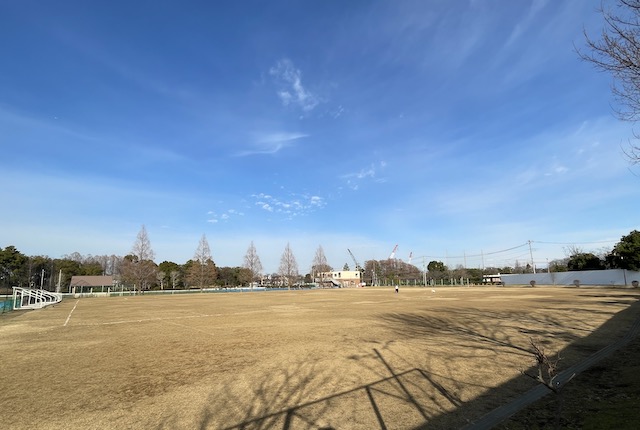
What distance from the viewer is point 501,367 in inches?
319

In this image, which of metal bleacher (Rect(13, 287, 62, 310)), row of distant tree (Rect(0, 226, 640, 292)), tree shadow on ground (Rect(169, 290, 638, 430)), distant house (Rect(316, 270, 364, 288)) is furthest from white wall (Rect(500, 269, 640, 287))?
metal bleacher (Rect(13, 287, 62, 310))

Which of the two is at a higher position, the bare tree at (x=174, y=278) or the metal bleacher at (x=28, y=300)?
the bare tree at (x=174, y=278)

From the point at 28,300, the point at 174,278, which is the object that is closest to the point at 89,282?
the point at 174,278

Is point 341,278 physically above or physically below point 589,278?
above

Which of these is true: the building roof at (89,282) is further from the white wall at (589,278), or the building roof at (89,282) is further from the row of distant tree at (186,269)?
the white wall at (589,278)

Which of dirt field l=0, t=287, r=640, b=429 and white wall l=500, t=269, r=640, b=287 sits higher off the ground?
white wall l=500, t=269, r=640, b=287

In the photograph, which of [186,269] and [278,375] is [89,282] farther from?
[278,375]

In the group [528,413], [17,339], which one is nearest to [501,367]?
[528,413]

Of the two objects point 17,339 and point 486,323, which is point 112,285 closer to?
point 17,339

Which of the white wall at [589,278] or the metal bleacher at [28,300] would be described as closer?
the metal bleacher at [28,300]

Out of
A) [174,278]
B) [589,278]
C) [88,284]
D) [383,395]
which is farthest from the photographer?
[174,278]

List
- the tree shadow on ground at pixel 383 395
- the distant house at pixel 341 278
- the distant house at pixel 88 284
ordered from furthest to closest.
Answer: the distant house at pixel 341 278 < the distant house at pixel 88 284 < the tree shadow on ground at pixel 383 395

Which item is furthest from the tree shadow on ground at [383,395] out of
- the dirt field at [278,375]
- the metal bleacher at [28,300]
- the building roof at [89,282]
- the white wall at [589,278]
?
the building roof at [89,282]

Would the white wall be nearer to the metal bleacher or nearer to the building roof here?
the metal bleacher
